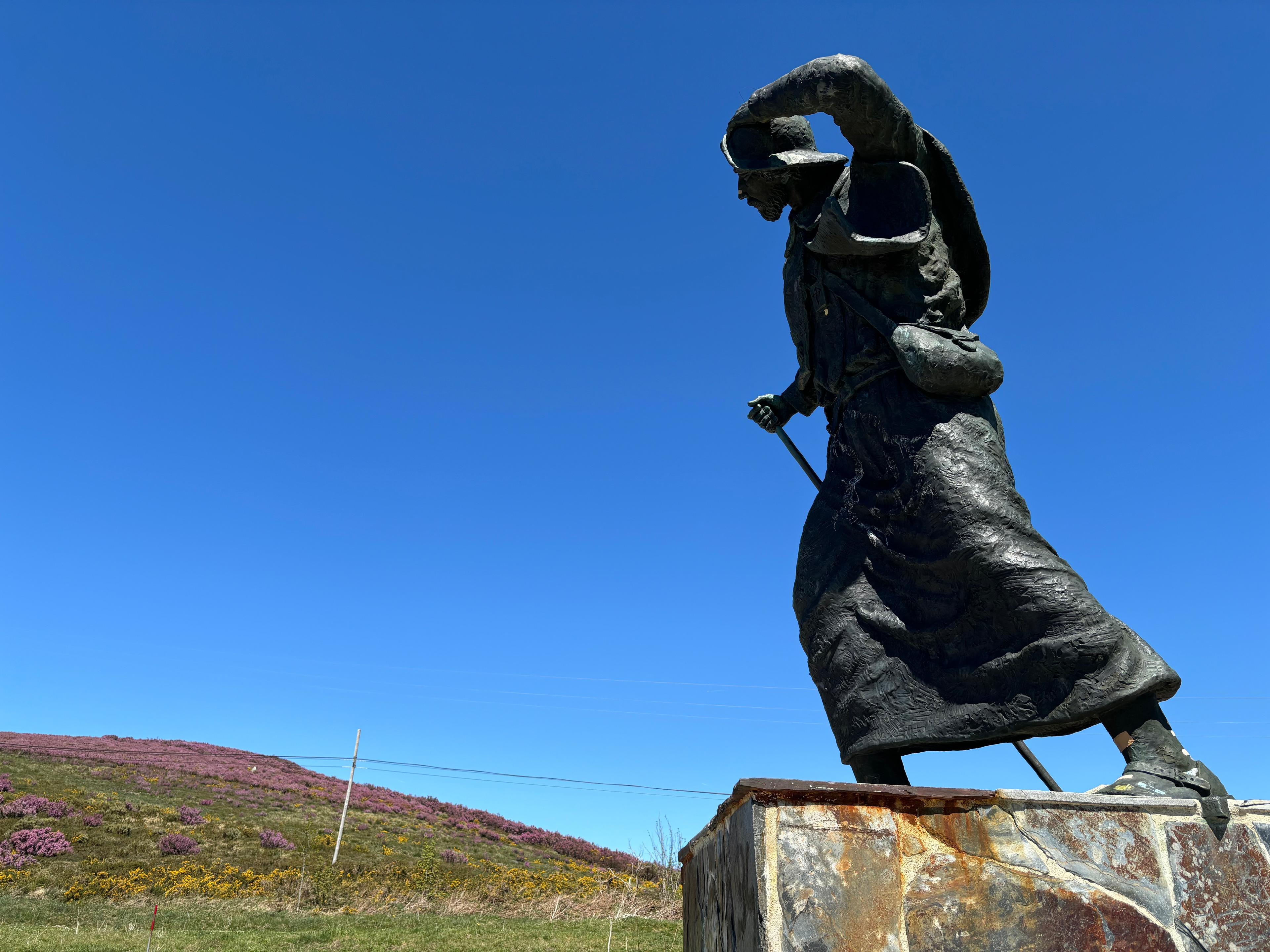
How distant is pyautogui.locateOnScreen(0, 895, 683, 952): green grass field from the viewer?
9.75 metres

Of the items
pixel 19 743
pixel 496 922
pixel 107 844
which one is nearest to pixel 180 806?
pixel 107 844

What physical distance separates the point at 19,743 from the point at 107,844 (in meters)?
12.7

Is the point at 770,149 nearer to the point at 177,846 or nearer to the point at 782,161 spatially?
the point at 782,161

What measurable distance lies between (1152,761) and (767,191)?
242 cm

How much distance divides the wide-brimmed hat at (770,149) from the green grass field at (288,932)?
896 cm

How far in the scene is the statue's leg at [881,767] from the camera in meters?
2.67

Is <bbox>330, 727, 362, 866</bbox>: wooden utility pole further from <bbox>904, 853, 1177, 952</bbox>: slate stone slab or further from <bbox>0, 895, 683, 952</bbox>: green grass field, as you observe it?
<bbox>904, 853, 1177, 952</bbox>: slate stone slab

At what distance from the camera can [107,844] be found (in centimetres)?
1664

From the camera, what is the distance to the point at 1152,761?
2176 millimetres

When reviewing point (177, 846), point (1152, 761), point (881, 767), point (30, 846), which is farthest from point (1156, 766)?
point (30, 846)

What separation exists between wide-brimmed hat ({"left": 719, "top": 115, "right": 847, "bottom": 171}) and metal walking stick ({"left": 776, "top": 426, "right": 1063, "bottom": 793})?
1.07 metres

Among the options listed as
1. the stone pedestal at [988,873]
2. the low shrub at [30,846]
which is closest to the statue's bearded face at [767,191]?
the stone pedestal at [988,873]

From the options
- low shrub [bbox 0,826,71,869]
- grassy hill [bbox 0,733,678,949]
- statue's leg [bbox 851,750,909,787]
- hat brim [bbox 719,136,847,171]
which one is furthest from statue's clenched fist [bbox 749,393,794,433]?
low shrub [bbox 0,826,71,869]

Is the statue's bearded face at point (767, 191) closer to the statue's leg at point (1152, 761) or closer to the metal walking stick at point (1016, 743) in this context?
the metal walking stick at point (1016, 743)
